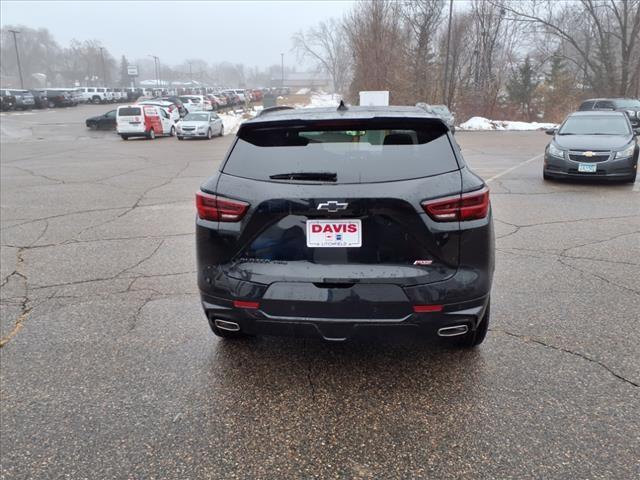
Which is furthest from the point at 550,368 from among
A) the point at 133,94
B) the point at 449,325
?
the point at 133,94

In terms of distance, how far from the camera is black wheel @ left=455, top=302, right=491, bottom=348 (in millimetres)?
3361

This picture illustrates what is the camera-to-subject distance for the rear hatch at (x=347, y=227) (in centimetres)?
269

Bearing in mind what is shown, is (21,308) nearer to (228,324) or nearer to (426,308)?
(228,324)

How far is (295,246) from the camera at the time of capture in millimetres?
2764

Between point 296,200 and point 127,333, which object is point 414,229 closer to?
point 296,200

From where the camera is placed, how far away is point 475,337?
345cm

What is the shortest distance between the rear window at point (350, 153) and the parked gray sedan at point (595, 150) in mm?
8419

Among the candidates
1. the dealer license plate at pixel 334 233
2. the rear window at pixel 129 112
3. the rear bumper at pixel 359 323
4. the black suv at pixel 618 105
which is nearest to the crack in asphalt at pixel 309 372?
the rear bumper at pixel 359 323

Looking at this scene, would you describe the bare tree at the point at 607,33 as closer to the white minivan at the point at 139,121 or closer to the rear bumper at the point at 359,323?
the white minivan at the point at 139,121

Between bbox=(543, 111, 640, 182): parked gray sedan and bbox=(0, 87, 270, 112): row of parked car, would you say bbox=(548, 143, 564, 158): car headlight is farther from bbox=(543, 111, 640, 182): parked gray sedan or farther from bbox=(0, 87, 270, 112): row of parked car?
bbox=(0, 87, 270, 112): row of parked car

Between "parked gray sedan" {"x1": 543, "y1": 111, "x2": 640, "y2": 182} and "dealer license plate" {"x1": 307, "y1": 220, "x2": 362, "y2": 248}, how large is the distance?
897 centimetres

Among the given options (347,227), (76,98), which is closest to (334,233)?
(347,227)

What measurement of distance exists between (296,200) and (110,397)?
1.73 meters

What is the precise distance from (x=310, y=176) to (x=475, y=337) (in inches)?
66.5
